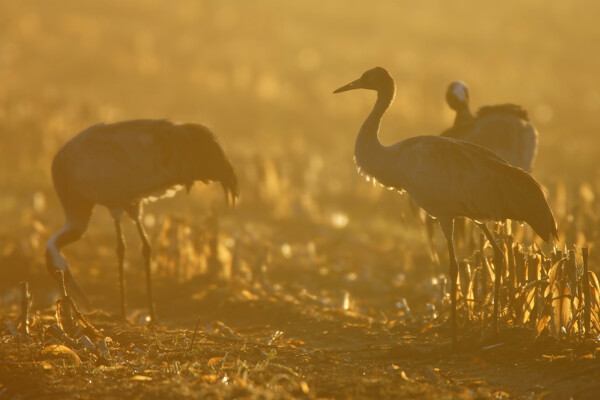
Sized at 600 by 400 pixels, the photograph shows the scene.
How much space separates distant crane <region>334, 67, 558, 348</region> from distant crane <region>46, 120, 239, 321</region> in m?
1.88

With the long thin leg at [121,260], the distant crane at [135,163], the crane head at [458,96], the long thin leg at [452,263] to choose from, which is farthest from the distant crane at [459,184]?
the long thin leg at [121,260]

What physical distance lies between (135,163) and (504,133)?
3.56 meters

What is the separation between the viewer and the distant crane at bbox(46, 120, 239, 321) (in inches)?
362

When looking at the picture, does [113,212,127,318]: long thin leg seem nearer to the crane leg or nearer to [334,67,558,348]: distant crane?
the crane leg

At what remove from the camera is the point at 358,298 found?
1024 centimetres

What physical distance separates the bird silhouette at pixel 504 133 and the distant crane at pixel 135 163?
93.3 inches

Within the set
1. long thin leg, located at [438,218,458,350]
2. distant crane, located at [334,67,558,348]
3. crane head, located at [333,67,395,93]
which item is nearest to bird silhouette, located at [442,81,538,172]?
crane head, located at [333,67,395,93]

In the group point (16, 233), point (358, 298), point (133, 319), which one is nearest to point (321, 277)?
point (358, 298)

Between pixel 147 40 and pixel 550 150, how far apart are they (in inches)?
404

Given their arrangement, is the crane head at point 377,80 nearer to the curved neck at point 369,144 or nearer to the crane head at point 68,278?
the curved neck at point 369,144

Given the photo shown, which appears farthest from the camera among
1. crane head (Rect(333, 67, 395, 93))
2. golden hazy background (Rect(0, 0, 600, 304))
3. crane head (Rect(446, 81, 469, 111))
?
golden hazy background (Rect(0, 0, 600, 304))

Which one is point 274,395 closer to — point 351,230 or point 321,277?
point 321,277

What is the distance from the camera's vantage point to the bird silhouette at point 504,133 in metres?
9.48

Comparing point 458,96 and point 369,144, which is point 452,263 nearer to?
point 369,144
